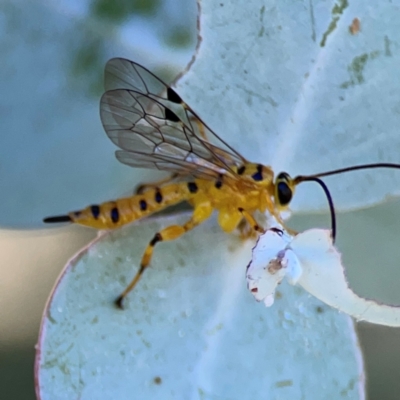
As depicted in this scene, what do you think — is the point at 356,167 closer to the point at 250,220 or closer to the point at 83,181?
the point at 250,220

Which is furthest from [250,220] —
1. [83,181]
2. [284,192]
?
[83,181]

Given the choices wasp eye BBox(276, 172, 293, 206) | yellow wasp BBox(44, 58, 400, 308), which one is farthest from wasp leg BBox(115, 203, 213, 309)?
wasp eye BBox(276, 172, 293, 206)

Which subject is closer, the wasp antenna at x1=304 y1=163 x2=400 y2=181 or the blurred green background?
the wasp antenna at x1=304 y1=163 x2=400 y2=181

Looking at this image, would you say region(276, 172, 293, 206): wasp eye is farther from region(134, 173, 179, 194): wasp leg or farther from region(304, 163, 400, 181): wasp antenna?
region(134, 173, 179, 194): wasp leg

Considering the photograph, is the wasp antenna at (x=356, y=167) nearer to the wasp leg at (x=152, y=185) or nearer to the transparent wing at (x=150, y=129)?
the transparent wing at (x=150, y=129)

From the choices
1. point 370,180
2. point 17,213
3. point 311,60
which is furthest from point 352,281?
point 17,213
